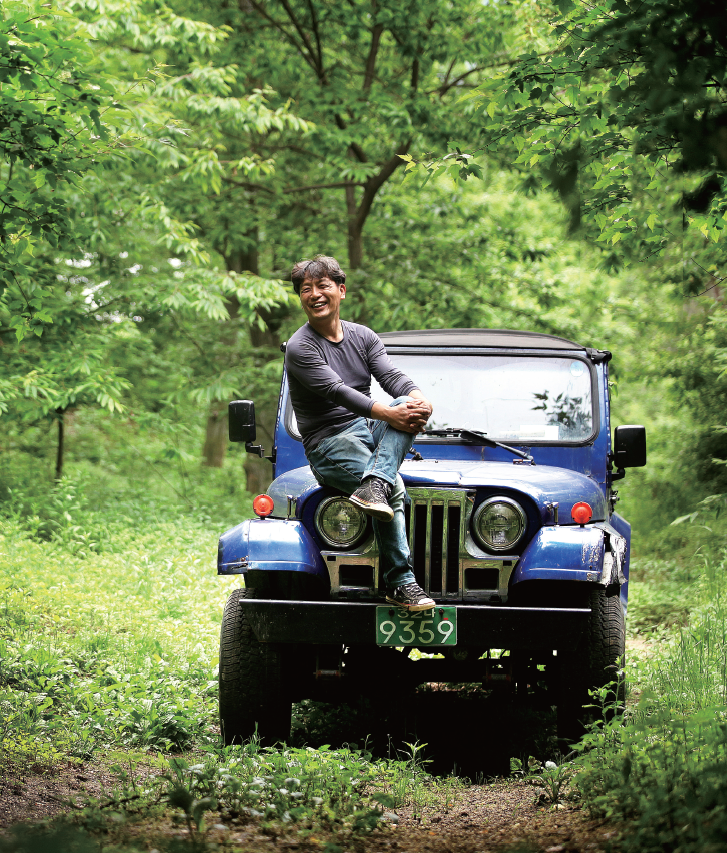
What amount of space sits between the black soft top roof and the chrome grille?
5.56ft

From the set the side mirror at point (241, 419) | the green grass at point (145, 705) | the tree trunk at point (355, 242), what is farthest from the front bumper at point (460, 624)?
the tree trunk at point (355, 242)

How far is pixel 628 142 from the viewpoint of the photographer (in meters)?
5.33

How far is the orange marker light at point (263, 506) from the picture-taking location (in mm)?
4723

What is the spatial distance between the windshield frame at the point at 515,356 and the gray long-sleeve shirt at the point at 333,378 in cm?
66

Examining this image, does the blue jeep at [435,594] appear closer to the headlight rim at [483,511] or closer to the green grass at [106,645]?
the headlight rim at [483,511]

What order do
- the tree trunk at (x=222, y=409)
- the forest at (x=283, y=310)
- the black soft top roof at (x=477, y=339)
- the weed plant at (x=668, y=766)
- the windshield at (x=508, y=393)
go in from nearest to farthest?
the weed plant at (x=668, y=766) → the forest at (x=283, y=310) → the windshield at (x=508, y=393) → the black soft top roof at (x=477, y=339) → the tree trunk at (x=222, y=409)

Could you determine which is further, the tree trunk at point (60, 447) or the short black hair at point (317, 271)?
the tree trunk at point (60, 447)

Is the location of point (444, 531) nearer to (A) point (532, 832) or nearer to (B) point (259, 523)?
(B) point (259, 523)

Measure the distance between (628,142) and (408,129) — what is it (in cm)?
697

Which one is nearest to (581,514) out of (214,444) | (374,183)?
(374,183)

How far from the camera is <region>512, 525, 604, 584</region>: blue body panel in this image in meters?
4.18

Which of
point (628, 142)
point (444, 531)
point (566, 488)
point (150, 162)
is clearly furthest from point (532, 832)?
point (150, 162)

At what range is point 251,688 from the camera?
4.50m

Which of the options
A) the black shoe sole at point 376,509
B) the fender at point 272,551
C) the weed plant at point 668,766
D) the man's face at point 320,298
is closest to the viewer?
the weed plant at point 668,766
